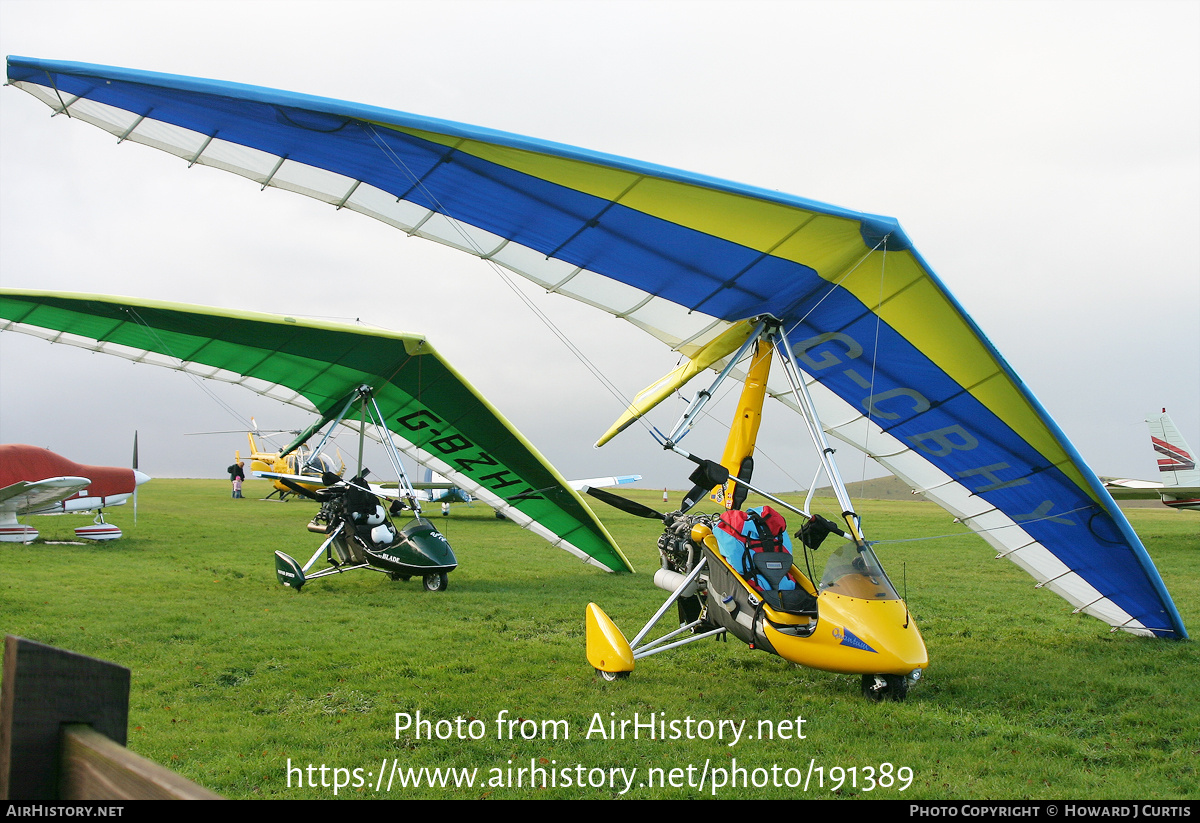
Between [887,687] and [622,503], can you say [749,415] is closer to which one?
[622,503]

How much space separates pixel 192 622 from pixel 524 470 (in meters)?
5.83

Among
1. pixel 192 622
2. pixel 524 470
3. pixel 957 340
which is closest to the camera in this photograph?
pixel 957 340

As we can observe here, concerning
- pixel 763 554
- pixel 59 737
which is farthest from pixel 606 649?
pixel 59 737

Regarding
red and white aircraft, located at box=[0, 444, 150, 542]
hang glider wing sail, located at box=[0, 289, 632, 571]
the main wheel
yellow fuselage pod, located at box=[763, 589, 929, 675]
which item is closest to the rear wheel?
hang glider wing sail, located at box=[0, 289, 632, 571]

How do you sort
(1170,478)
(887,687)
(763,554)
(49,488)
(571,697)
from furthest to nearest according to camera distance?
(1170,478), (49,488), (763,554), (571,697), (887,687)

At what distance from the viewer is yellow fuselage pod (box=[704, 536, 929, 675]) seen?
5.61 meters

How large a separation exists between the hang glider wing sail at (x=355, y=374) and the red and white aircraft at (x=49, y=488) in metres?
6.25

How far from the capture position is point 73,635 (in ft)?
26.2

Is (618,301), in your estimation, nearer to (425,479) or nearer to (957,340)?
(957,340)

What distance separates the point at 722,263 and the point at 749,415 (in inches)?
59.3

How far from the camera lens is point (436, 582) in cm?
1233

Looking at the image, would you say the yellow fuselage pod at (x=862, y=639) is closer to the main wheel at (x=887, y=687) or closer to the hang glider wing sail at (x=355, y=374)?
the main wheel at (x=887, y=687)
